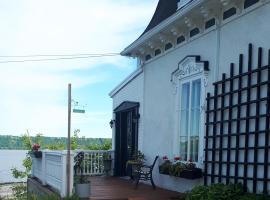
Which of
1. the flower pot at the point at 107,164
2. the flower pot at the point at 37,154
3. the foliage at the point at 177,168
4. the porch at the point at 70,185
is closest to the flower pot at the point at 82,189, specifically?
the porch at the point at 70,185

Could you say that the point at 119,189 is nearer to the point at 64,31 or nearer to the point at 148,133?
the point at 148,133

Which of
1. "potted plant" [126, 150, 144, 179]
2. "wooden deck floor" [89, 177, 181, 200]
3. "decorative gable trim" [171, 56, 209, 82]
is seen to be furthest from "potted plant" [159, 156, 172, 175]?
"decorative gable trim" [171, 56, 209, 82]

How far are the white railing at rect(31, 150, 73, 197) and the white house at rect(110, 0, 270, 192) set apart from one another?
7.87 ft

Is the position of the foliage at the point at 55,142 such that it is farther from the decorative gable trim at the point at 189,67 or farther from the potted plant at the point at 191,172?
the potted plant at the point at 191,172

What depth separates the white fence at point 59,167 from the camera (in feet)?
27.0

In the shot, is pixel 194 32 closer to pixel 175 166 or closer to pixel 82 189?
pixel 175 166

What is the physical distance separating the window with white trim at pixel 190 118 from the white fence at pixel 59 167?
222 centimetres

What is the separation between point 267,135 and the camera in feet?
20.3

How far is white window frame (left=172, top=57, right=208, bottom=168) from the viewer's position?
8117 mm

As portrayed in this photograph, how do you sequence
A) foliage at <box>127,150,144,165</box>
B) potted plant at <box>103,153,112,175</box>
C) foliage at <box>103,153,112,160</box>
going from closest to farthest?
foliage at <box>127,150,144,165</box>, potted plant at <box>103,153,112,175</box>, foliage at <box>103,153,112,160</box>

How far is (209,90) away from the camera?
7.96 metres

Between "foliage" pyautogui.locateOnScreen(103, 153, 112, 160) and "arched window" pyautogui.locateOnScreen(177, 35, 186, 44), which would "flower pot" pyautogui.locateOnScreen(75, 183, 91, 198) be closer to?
"arched window" pyautogui.locateOnScreen(177, 35, 186, 44)

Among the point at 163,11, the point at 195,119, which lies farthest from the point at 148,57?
the point at 195,119

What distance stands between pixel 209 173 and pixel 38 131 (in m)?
15.5
